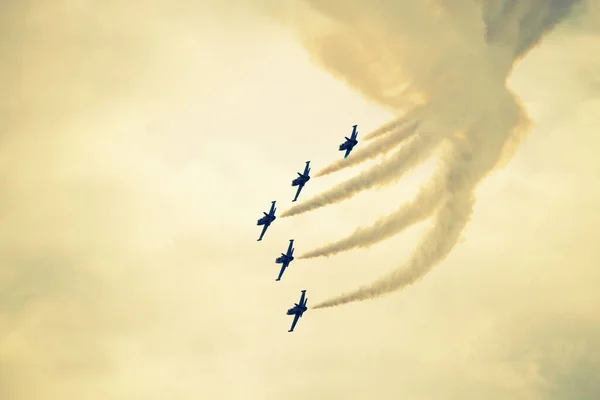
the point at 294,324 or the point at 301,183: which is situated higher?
the point at 301,183

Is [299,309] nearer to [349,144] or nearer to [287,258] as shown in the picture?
[287,258]

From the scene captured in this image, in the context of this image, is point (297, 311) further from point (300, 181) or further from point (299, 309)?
point (300, 181)

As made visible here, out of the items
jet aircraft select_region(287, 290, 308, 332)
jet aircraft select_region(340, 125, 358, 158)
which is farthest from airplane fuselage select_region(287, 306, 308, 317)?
jet aircraft select_region(340, 125, 358, 158)

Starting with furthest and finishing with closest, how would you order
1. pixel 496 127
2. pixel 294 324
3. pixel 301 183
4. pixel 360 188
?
pixel 294 324 → pixel 301 183 → pixel 360 188 → pixel 496 127

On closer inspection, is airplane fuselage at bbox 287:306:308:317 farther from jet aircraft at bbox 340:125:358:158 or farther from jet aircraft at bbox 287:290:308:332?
jet aircraft at bbox 340:125:358:158

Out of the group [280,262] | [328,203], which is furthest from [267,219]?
[328,203]

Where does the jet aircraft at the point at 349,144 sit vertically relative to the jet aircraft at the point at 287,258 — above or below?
above

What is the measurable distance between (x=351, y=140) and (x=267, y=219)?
15.9 metres

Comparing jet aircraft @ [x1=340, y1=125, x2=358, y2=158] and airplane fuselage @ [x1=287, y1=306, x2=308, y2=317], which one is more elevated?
jet aircraft @ [x1=340, y1=125, x2=358, y2=158]

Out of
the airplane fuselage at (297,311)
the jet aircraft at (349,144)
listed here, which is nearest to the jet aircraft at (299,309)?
the airplane fuselage at (297,311)

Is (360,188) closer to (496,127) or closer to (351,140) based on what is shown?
(351,140)

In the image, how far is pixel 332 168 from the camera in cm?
9519

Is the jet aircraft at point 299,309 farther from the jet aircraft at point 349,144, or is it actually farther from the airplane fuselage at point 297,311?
the jet aircraft at point 349,144

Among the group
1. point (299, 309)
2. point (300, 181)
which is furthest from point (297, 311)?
point (300, 181)
